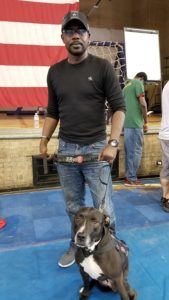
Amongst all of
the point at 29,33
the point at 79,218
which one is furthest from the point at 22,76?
the point at 79,218

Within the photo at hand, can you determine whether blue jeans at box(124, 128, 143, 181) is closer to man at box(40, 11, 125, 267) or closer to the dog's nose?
man at box(40, 11, 125, 267)

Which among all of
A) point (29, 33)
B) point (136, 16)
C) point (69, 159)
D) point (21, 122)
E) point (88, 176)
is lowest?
point (88, 176)

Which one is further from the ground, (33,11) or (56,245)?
(33,11)

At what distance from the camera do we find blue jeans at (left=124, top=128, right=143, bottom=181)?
3.78 metres

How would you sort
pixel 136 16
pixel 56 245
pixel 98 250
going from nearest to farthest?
pixel 98 250, pixel 56 245, pixel 136 16

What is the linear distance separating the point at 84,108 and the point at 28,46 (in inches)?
94.3

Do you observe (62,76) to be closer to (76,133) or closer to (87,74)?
(87,74)

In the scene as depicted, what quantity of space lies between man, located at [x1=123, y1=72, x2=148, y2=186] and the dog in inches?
92.0

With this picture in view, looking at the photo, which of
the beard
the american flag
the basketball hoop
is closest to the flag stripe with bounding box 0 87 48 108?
the american flag

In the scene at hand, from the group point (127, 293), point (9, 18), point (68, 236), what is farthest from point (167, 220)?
point (9, 18)

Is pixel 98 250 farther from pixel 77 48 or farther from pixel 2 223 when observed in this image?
pixel 2 223

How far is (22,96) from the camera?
381cm

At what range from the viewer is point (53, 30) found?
371cm

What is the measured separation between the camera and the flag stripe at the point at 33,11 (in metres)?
3.50
